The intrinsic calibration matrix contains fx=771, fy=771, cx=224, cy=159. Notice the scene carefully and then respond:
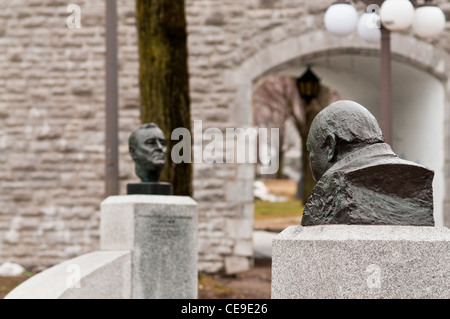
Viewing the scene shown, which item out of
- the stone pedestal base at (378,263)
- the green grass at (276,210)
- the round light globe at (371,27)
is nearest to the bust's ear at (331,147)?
the stone pedestal base at (378,263)

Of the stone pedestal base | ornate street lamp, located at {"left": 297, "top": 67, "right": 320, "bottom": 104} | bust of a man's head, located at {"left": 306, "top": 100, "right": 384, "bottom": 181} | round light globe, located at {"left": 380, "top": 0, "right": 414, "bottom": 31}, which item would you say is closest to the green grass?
ornate street lamp, located at {"left": 297, "top": 67, "right": 320, "bottom": 104}

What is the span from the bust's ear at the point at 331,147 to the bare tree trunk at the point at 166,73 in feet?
14.9

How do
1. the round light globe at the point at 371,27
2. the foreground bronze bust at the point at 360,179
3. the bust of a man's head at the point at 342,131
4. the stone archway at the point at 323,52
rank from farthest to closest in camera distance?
the stone archway at the point at 323,52
the round light globe at the point at 371,27
the bust of a man's head at the point at 342,131
the foreground bronze bust at the point at 360,179

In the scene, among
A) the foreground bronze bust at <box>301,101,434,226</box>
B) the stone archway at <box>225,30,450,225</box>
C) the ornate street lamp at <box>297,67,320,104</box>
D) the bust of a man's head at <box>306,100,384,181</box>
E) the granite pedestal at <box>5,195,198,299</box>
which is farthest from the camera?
the ornate street lamp at <box>297,67,320,104</box>

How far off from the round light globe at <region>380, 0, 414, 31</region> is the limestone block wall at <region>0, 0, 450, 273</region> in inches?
171

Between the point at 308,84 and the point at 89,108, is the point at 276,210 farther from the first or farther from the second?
the point at 89,108

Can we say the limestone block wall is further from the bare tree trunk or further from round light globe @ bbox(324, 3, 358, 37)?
round light globe @ bbox(324, 3, 358, 37)

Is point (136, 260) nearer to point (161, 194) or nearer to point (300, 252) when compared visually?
point (161, 194)

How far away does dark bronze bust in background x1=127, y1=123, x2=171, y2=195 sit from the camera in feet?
23.9

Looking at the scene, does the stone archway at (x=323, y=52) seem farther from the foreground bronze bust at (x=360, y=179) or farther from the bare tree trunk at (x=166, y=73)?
the foreground bronze bust at (x=360, y=179)

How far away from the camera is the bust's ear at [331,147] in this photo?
3.79 metres

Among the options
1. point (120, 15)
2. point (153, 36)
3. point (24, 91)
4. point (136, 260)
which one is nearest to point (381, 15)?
point (153, 36)

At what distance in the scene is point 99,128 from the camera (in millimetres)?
11516

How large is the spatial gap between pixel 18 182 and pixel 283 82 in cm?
2125
